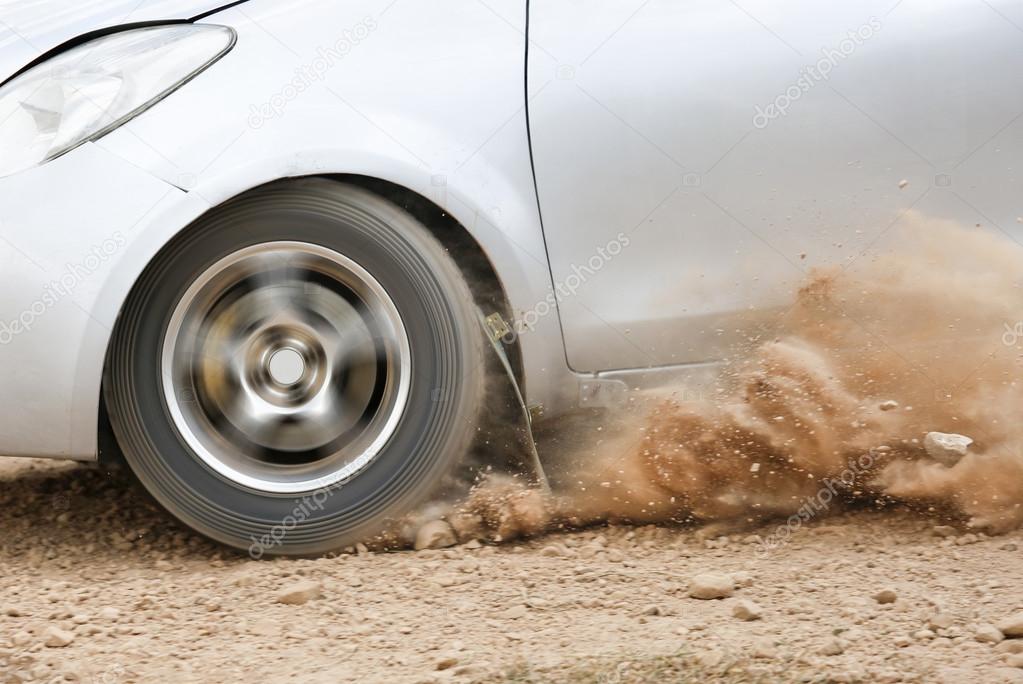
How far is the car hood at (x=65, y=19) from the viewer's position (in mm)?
3174

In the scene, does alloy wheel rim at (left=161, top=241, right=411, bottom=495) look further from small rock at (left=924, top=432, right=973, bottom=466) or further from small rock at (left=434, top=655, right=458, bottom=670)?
small rock at (left=924, top=432, right=973, bottom=466)

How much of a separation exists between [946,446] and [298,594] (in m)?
1.80

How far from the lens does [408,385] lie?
3.18m

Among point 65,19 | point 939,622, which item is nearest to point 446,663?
point 939,622

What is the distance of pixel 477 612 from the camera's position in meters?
2.86

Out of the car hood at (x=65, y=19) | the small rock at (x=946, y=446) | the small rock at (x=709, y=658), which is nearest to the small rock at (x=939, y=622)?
the small rock at (x=709, y=658)

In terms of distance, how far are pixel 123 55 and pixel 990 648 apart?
8.06 ft

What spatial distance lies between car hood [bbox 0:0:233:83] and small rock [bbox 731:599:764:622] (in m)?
2.02

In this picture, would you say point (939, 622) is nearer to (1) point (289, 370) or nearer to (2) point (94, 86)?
(1) point (289, 370)

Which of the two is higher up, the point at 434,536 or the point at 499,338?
the point at 499,338

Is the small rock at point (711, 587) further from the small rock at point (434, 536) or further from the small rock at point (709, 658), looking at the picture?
the small rock at point (434, 536)

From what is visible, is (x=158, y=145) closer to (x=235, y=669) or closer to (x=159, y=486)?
(x=159, y=486)

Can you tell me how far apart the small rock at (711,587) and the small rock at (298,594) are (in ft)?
2.96

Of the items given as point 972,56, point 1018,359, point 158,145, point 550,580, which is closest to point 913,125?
point 972,56
